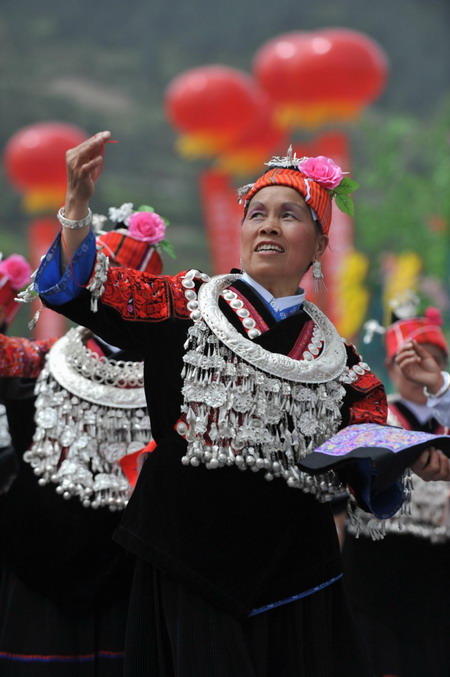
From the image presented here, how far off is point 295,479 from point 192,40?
32.3 feet

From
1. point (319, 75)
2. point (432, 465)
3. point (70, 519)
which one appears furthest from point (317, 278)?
point (319, 75)

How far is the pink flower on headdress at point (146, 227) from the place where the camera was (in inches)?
132

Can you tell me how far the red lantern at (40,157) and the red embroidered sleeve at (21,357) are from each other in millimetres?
7365

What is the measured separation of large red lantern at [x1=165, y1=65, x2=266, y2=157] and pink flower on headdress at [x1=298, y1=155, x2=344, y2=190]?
27.3 feet

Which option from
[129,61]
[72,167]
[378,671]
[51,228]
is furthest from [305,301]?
[129,61]

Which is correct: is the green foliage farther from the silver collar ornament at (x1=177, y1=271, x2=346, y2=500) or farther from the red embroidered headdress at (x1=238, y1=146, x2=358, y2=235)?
the silver collar ornament at (x1=177, y1=271, x2=346, y2=500)

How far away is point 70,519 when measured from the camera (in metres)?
3.08

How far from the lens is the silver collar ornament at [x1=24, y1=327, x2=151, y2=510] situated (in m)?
3.04

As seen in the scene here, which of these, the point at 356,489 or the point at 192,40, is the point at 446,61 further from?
the point at 356,489

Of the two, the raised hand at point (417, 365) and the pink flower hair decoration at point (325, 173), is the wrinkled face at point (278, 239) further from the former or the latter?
the raised hand at point (417, 365)

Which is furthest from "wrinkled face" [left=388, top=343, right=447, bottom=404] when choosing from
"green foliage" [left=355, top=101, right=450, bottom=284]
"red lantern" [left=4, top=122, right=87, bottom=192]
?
"red lantern" [left=4, top=122, right=87, bottom=192]

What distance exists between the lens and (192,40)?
37.0 ft

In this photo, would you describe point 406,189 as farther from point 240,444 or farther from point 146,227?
point 240,444

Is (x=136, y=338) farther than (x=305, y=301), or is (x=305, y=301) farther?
(x=305, y=301)
